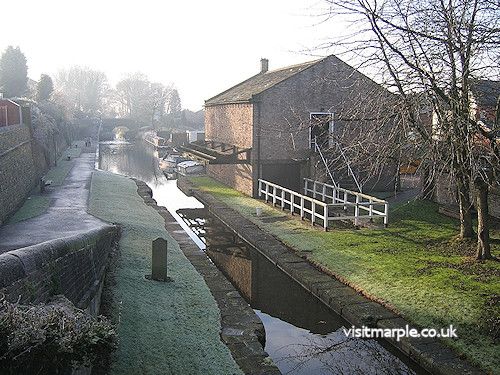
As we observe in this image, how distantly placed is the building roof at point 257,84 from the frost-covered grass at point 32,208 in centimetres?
1066

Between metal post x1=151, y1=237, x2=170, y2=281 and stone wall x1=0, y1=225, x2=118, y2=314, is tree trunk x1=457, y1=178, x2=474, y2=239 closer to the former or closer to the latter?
metal post x1=151, y1=237, x2=170, y2=281

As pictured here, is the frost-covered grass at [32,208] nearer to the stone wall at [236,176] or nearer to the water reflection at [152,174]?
the water reflection at [152,174]

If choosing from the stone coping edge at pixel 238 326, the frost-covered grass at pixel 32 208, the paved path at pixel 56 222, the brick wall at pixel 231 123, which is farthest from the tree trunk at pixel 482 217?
the frost-covered grass at pixel 32 208

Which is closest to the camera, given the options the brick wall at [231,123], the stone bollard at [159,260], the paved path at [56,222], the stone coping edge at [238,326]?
the stone coping edge at [238,326]

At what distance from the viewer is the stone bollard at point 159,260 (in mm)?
11078

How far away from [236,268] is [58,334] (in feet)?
34.0

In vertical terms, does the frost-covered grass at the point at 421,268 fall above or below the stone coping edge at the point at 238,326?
above

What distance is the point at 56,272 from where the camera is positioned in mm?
6410

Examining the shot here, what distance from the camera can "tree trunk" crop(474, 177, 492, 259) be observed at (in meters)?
12.3

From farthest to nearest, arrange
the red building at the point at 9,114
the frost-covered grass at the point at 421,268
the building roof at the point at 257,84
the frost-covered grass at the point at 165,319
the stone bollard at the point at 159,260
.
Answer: the building roof at the point at 257,84 < the red building at the point at 9,114 < the stone bollard at the point at 159,260 < the frost-covered grass at the point at 421,268 < the frost-covered grass at the point at 165,319

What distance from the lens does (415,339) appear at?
8.82 m

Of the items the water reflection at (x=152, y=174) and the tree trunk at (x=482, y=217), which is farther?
the water reflection at (x=152, y=174)

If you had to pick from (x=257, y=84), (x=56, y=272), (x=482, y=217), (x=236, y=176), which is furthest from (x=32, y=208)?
(x=482, y=217)

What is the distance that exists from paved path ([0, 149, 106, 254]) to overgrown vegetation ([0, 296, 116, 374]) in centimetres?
798
